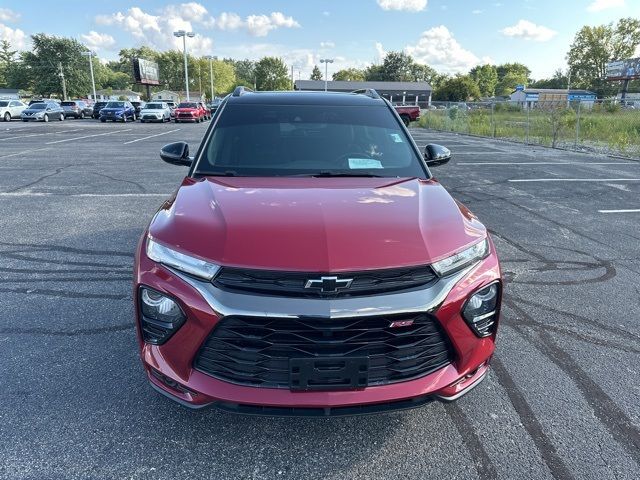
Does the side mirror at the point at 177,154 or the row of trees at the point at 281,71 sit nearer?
the side mirror at the point at 177,154

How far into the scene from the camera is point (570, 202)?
8.30 metres

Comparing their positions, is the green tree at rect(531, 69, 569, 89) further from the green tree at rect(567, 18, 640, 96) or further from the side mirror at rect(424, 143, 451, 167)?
the side mirror at rect(424, 143, 451, 167)

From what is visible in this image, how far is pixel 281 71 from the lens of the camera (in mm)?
110938

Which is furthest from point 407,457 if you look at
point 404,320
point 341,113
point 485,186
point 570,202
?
point 485,186

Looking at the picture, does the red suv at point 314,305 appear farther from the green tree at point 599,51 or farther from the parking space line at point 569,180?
the green tree at point 599,51

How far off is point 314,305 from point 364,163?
5.59 ft

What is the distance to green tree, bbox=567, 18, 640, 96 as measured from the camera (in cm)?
8989

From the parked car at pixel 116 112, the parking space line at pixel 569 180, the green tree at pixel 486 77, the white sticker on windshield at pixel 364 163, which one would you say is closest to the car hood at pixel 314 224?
the white sticker on windshield at pixel 364 163

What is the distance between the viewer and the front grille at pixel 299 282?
2.04 m

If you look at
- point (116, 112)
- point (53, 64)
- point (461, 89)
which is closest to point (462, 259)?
point (116, 112)

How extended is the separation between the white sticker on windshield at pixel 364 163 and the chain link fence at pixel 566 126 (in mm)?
15858

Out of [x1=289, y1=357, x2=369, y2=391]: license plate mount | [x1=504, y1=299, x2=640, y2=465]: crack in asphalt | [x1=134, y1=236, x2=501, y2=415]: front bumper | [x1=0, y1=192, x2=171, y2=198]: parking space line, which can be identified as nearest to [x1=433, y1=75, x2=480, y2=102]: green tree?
[x1=0, y1=192, x2=171, y2=198]: parking space line

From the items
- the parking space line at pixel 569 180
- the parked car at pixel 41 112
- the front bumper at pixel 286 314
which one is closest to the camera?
the front bumper at pixel 286 314

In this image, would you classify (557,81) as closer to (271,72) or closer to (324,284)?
(271,72)
